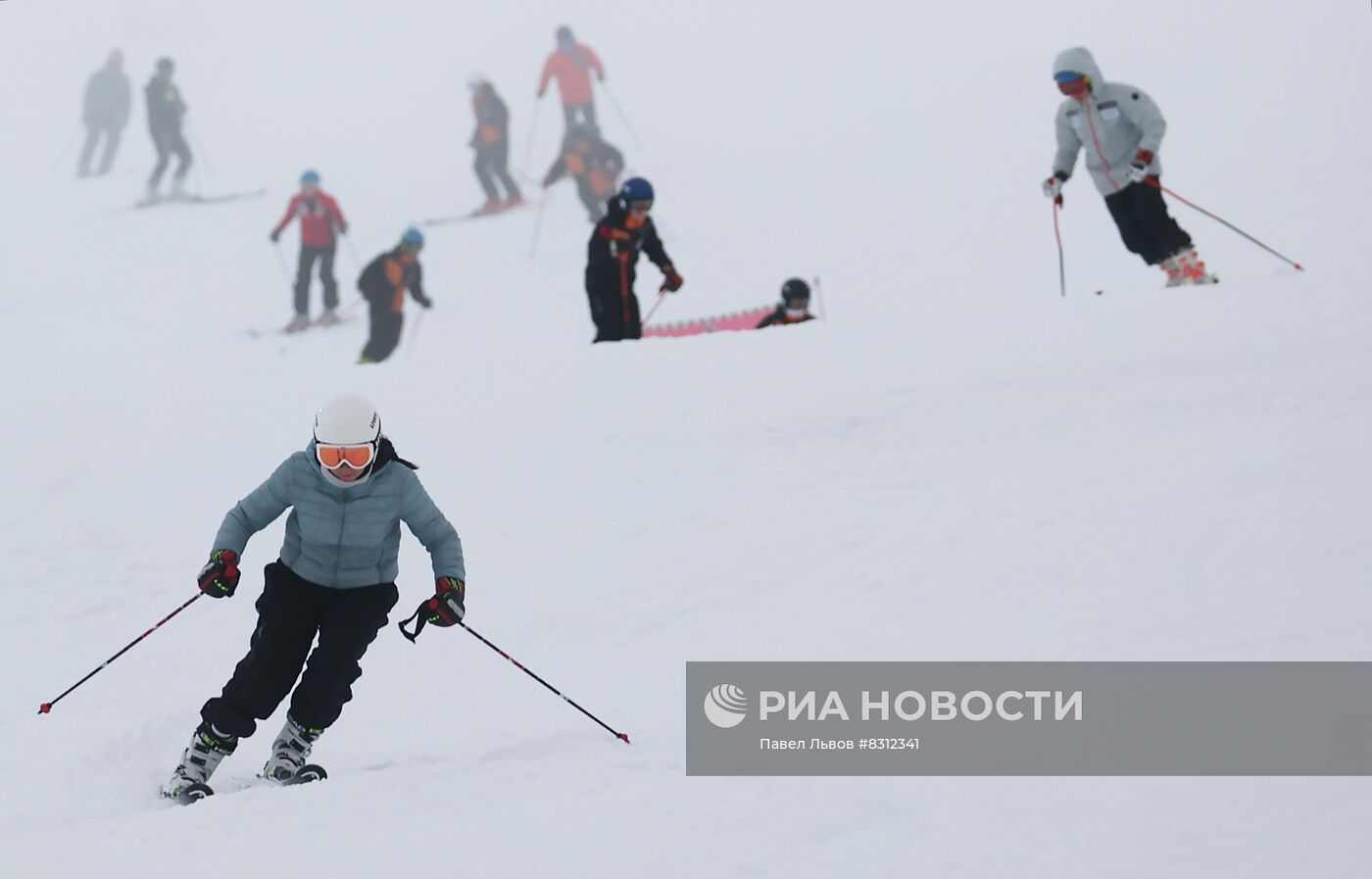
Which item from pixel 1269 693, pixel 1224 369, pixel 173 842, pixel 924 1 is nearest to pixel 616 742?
pixel 173 842

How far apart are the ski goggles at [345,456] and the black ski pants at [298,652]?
1.42 feet

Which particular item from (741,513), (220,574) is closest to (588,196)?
(741,513)

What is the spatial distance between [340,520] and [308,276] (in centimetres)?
924

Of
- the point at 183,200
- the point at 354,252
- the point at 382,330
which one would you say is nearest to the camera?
the point at 382,330

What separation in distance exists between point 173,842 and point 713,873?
1.38 metres

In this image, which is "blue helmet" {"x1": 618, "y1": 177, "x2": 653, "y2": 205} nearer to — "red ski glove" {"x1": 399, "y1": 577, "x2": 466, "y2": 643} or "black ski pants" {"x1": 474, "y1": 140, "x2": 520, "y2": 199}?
"red ski glove" {"x1": 399, "y1": 577, "x2": 466, "y2": 643}

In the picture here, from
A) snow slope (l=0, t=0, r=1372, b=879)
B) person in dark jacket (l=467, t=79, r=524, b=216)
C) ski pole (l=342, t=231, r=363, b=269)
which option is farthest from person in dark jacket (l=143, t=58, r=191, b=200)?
person in dark jacket (l=467, t=79, r=524, b=216)

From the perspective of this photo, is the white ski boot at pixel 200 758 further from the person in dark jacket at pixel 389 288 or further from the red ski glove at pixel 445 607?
the person in dark jacket at pixel 389 288

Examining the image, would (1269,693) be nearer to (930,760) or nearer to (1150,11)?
(930,760)

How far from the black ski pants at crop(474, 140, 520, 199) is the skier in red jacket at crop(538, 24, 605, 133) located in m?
0.83

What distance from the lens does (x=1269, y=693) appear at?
4.08m

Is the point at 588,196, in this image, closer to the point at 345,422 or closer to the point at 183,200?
the point at 183,200

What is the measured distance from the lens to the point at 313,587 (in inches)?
175

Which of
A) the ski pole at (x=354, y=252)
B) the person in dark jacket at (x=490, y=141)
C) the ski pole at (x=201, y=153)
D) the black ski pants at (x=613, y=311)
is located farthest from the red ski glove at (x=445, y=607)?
the ski pole at (x=201, y=153)
